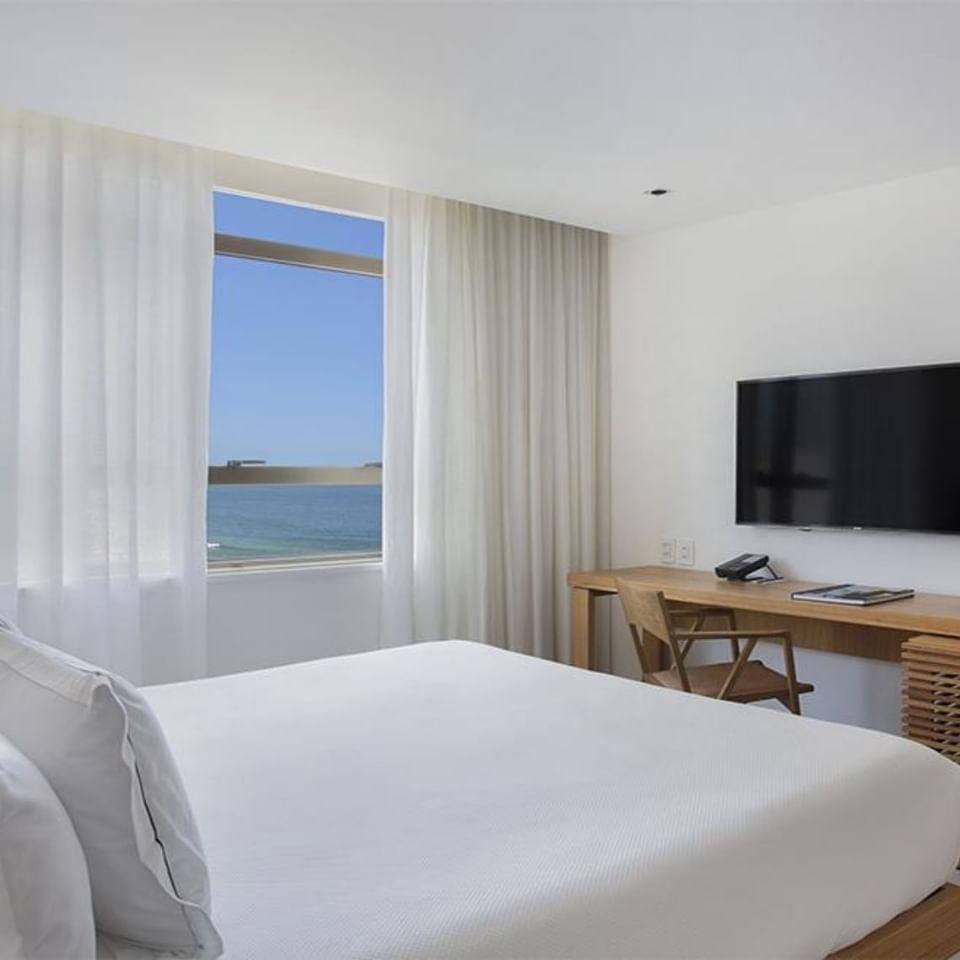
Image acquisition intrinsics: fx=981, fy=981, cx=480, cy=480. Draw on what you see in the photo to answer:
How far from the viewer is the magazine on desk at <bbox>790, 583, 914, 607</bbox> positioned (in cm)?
343

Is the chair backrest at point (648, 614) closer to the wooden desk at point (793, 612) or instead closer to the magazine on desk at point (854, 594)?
the wooden desk at point (793, 612)

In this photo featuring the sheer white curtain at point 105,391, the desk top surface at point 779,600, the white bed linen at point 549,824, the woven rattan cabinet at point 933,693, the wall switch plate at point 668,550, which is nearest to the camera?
the white bed linen at point 549,824

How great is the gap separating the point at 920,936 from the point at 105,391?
9.54 feet

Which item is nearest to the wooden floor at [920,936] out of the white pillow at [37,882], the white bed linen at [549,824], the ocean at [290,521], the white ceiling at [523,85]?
the white bed linen at [549,824]

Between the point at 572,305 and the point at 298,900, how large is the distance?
379 cm

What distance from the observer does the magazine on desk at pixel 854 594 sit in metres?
3.43

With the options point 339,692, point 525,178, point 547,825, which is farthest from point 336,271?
point 547,825

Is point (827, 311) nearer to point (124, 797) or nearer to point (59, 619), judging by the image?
point (59, 619)

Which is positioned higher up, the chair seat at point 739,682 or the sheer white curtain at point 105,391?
the sheer white curtain at point 105,391

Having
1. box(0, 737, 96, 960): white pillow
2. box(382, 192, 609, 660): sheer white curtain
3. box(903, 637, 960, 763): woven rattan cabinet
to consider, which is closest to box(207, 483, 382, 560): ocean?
box(382, 192, 609, 660): sheer white curtain

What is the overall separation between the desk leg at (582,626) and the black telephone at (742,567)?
0.59 metres

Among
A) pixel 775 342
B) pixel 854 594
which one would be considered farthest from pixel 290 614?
pixel 775 342

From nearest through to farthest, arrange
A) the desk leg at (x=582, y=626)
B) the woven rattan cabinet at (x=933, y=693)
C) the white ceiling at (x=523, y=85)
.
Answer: the white ceiling at (x=523, y=85) → the woven rattan cabinet at (x=933, y=693) → the desk leg at (x=582, y=626)

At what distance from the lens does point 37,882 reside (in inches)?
40.4
